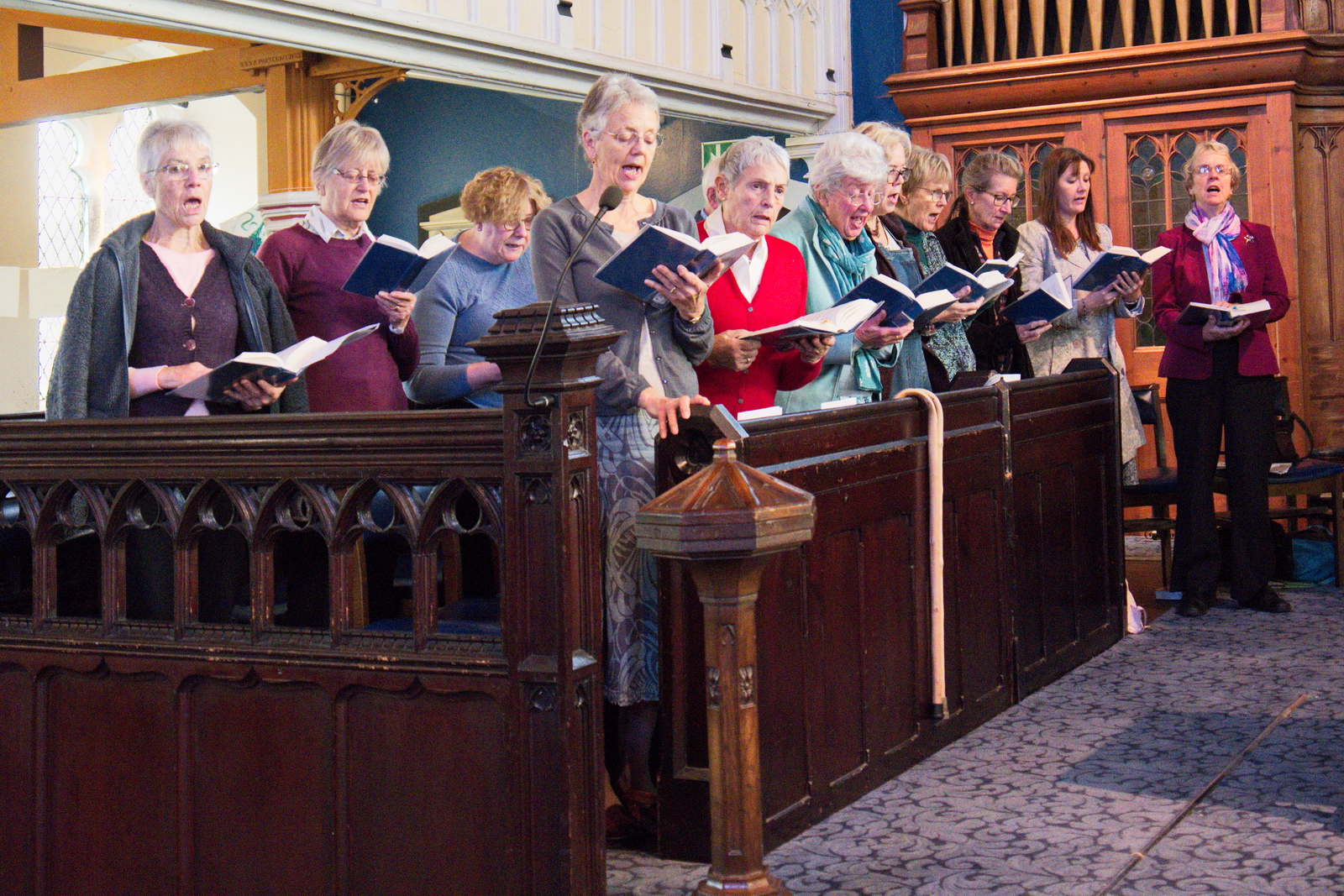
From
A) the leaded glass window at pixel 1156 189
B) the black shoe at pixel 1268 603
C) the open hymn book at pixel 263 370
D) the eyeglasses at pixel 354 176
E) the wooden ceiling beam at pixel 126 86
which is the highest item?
the wooden ceiling beam at pixel 126 86

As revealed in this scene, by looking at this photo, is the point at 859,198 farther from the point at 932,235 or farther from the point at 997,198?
the point at 997,198

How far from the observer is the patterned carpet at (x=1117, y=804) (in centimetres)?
268

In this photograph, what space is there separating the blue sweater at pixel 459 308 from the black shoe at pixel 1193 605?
2.88m

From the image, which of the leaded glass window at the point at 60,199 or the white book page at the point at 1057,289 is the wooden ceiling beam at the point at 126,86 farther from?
the white book page at the point at 1057,289

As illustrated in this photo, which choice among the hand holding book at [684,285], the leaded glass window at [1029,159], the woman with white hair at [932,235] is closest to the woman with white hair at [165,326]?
the hand holding book at [684,285]

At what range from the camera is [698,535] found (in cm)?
218

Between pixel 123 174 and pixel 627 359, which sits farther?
pixel 123 174

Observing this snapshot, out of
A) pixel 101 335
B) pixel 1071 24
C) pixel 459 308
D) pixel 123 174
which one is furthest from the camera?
pixel 123 174

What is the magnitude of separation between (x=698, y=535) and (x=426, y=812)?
637 mm

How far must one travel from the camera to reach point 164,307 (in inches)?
118

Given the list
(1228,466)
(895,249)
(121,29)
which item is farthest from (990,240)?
(121,29)

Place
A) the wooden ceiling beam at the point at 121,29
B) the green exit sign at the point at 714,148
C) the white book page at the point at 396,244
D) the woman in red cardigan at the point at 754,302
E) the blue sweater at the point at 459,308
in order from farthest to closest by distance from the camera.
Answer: the green exit sign at the point at 714,148, the wooden ceiling beam at the point at 121,29, the blue sweater at the point at 459,308, the woman in red cardigan at the point at 754,302, the white book page at the point at 396,244

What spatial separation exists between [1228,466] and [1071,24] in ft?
10.4

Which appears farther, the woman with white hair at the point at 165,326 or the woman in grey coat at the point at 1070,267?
the woman in grey coat at the point at 1070,267
